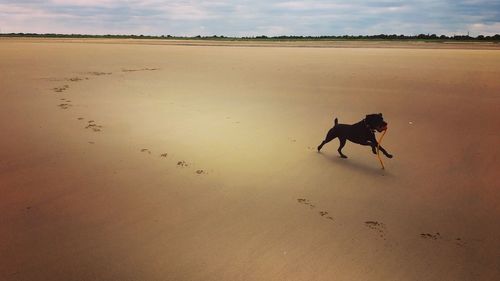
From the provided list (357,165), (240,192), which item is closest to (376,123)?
(357,165)

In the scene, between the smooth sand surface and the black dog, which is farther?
the black dog

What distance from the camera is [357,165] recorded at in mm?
4676

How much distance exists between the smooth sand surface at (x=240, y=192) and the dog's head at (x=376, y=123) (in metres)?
0.52

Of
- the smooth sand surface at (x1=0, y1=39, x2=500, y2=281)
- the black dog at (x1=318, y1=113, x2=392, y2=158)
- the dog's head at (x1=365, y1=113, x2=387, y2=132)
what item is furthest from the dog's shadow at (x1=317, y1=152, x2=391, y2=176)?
the dog's head at (x1=365, y1=113, x2=387, y2=132)

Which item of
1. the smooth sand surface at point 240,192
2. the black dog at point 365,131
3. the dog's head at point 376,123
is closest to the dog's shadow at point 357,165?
the smooth sand surface at point 240,192

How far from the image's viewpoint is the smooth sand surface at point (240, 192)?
2643 millimetres

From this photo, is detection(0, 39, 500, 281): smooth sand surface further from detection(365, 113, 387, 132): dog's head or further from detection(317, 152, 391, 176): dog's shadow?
detection(365, 113, 387, 132): dog's head

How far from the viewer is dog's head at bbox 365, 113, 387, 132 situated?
4414mm

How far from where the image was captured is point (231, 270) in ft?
8.42

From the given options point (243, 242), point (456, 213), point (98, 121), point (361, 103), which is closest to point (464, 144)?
point (456, 213)

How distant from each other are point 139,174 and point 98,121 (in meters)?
2.62

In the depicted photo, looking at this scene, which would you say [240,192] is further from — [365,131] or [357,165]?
[365,131]

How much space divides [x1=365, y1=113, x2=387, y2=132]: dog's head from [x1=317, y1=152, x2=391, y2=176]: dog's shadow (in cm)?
49

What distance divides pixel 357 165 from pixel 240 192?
1752 millimetres
